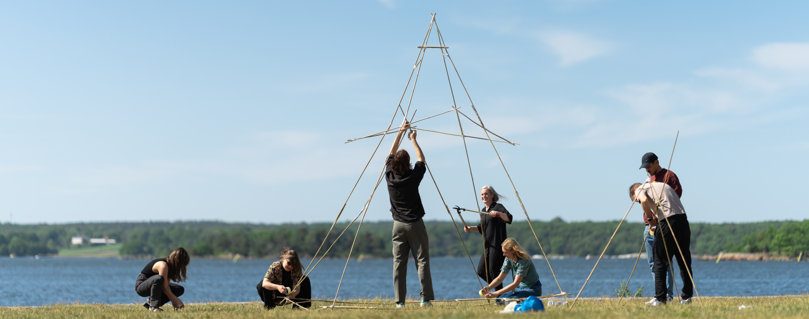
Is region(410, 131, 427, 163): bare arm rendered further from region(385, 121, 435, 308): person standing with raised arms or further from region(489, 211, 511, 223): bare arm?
region(489, 211, 511, 223): bare arm

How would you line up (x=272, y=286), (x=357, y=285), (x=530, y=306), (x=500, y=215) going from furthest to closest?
(x=357, y=285), (x=500, y=215), (x=272, y=286), (x=530, y=306)

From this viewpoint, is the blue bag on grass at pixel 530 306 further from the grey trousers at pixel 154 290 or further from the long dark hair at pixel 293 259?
the grey trousers at pixel 154 290

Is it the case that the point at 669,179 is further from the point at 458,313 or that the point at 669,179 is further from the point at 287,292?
the point at 287,292

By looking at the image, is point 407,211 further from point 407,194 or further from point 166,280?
point 166,280

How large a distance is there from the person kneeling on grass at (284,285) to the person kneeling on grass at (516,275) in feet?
8.22

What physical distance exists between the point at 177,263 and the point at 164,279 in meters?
0.27

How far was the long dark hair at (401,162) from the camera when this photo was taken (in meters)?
12.4

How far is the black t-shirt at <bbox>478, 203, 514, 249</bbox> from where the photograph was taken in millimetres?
13438

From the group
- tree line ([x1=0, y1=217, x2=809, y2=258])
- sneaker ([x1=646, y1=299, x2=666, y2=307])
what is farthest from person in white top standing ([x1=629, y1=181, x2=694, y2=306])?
tree line ([x1=0, y1=217, x2=809, y2=258])

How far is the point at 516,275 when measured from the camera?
13203 millimetres

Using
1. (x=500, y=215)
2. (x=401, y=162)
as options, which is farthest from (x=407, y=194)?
(x=500, y=215)

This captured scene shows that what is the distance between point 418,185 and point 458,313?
253 centimetres

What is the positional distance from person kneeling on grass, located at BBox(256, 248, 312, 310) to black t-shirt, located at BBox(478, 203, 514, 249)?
8.68 feet

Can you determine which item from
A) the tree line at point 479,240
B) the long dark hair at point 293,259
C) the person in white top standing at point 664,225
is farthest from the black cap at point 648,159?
the tree line at point 479,240
